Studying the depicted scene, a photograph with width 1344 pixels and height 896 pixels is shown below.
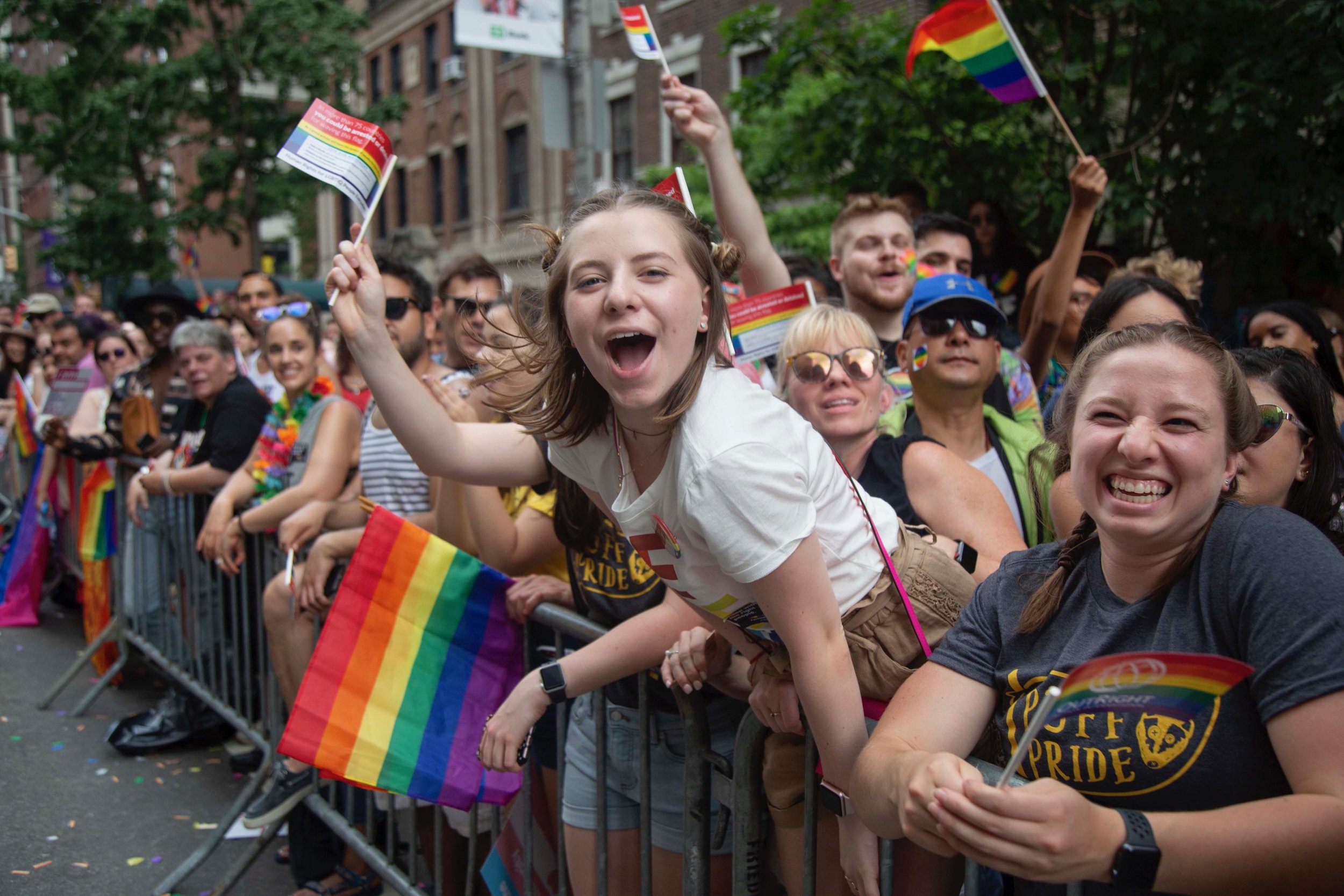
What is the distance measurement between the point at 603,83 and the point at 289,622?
662 cm

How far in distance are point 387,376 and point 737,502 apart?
2.94 feet

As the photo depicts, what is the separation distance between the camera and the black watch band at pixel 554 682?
246 cm

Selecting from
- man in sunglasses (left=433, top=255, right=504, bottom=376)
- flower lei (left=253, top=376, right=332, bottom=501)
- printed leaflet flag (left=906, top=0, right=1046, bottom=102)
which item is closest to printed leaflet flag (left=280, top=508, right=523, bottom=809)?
man in sunglasses (left=433, top=255, right=504, bottom=376)

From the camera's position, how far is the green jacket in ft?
9.53

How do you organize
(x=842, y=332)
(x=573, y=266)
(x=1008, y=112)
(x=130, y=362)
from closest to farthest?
(x=573, y=266)
(x=842, y=332)
(x=1008, y=112)
(x=130, y=362)

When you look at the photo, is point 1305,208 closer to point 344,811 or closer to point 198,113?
point 344,811

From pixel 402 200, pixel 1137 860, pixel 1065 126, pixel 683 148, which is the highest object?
pixel 402 200

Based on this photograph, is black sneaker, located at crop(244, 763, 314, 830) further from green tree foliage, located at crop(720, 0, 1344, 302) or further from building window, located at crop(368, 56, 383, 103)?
building window, located at crop(368, 56, 383, 103)

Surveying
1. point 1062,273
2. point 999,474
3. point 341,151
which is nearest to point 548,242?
point 341,151

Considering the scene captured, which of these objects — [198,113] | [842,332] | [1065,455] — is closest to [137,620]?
[842,332]

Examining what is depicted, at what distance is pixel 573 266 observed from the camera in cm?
196

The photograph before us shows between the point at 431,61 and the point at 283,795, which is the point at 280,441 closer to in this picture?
the point at 283,795

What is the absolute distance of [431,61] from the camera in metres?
31.2

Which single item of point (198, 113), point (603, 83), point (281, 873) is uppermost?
point (198, 113)
